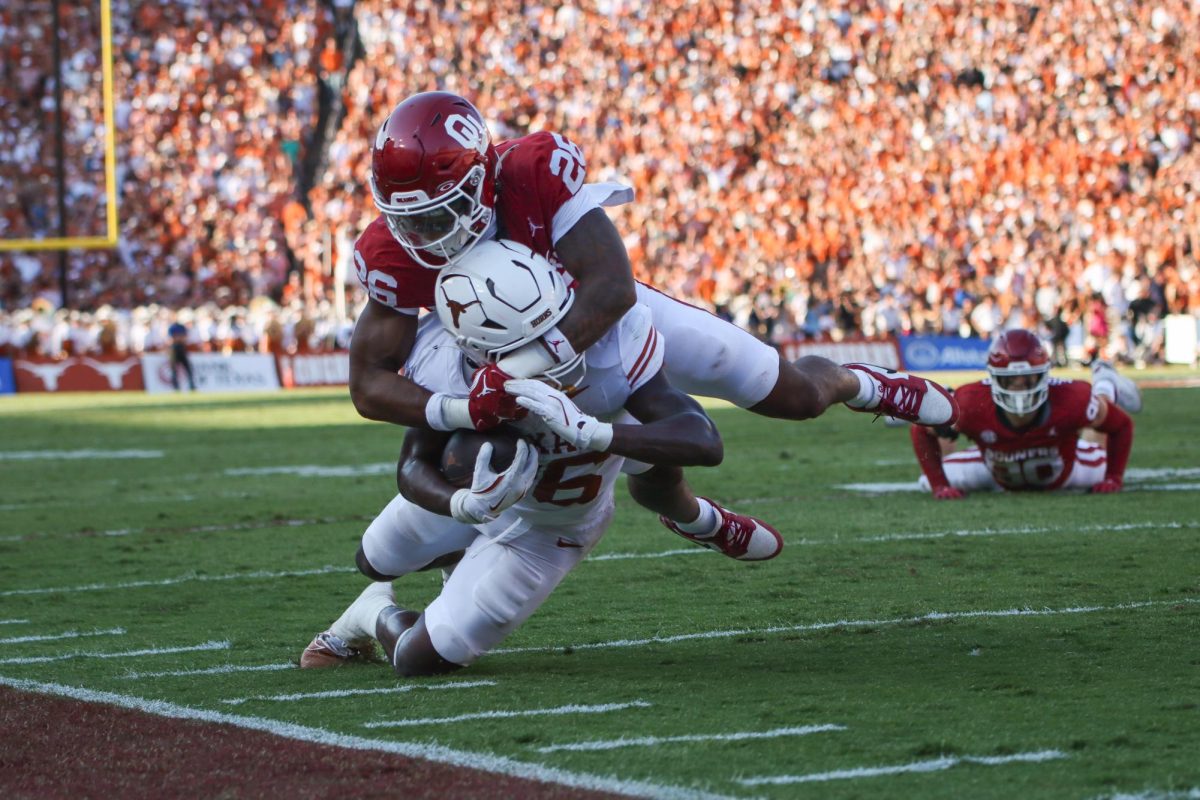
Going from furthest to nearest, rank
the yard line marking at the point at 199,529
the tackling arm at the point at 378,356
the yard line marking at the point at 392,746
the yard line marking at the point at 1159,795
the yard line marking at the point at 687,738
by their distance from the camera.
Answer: the yard line marking at the point at 199,529
the tackling arm at the point at 378,356
the yard line marking at the point at 687,738
the yard line marking at the point at 392,746
the yard line marking at the point at 1159,795

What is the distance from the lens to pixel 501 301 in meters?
4.36

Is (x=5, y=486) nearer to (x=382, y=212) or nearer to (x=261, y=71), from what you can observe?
(x=382, y=212)

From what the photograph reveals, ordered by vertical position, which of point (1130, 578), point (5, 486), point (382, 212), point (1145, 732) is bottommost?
point (5, 486)

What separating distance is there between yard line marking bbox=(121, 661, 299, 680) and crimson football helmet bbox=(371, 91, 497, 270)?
1228 millimetres

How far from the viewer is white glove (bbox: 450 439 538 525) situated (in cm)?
429

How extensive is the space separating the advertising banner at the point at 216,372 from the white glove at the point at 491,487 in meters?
21.8

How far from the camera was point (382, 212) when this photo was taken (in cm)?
459

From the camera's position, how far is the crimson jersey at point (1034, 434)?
9.02 m

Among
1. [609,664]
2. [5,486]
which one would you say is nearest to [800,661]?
[609,664]

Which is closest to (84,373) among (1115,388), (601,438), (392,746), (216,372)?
(216,372)

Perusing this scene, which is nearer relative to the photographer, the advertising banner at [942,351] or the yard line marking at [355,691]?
the yard line marking at [355,691]

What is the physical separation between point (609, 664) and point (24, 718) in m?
1.55

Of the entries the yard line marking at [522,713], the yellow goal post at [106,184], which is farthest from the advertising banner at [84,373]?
the yard line marking at [522,713]

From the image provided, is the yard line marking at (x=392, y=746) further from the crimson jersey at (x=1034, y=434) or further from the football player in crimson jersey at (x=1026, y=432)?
the crimson jersey at (x=1034, y=434)
